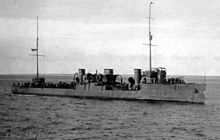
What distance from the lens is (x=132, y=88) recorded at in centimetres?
3884

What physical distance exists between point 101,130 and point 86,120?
378cm

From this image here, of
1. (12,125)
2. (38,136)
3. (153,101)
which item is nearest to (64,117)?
(12,125)

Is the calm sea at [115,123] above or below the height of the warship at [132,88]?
below

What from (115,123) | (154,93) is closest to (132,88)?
(154,93)

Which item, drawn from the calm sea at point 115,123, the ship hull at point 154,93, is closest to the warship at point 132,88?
the ship hull at point 154,93

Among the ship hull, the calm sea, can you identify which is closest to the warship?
the ship hull

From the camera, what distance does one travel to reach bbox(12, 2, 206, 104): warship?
34188mm

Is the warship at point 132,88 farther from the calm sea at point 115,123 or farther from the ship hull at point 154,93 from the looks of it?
the calm sea at point 115,123

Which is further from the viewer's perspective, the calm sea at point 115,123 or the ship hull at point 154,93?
the ship hull at point 154,93

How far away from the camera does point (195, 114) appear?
89.6 feet

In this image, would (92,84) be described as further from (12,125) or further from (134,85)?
(12,125)

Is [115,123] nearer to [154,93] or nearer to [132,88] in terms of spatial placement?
[154,93]

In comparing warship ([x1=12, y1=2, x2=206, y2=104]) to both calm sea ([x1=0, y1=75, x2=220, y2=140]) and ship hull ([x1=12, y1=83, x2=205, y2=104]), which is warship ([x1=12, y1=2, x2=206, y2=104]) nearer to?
ship hull ([x1=12, y1=83, x2=205, y2=104])

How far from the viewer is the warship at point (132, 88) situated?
34188 millimetres
